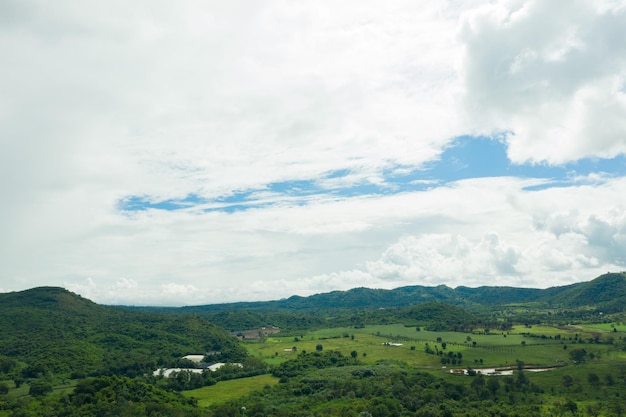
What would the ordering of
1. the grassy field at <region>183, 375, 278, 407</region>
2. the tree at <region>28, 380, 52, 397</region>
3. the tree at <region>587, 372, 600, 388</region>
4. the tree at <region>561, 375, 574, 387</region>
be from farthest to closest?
1. the grassy field at <region>183, 375, 278, 407</region>
2. the tree at <region>28, 380, 52, 397</region>
3. the tree at <region>561, 375, 574, 387</region>
4. the tree at <region>587, 372, 600, 388</region>

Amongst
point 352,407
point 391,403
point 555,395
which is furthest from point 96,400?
point 555,395

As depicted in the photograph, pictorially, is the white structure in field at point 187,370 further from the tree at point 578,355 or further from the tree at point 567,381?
the tree at point 578,355

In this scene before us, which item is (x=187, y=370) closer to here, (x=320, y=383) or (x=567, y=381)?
(x=320, y=383)

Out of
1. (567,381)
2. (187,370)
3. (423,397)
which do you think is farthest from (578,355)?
(187,370)

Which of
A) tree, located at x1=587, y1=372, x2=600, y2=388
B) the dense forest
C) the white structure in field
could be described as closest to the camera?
the dense forest

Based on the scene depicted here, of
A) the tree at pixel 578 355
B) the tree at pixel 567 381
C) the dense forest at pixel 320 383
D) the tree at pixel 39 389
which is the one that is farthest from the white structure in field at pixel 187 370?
the tree at pixel 578 355

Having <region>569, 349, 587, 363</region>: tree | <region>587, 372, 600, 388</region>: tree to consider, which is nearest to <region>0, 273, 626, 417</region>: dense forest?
<region>587, 372, 600, 388</region>: tree

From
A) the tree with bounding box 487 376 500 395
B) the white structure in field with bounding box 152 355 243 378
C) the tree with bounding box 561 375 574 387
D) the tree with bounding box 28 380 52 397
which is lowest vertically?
the tree with bounding box 561 375 574 387

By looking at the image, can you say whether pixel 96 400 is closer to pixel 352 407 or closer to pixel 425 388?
pixel 352 407

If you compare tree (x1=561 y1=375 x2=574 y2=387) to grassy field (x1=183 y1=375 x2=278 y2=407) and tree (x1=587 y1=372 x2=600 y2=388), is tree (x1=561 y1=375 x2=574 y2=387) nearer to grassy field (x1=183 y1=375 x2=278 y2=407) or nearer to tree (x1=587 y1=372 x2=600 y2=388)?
tree (x1=587 y1=372 x2=600 y2=388)

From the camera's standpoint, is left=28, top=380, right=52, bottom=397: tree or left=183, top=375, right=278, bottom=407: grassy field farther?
left=183, top=375, right=278, bottom=407: grassy field
